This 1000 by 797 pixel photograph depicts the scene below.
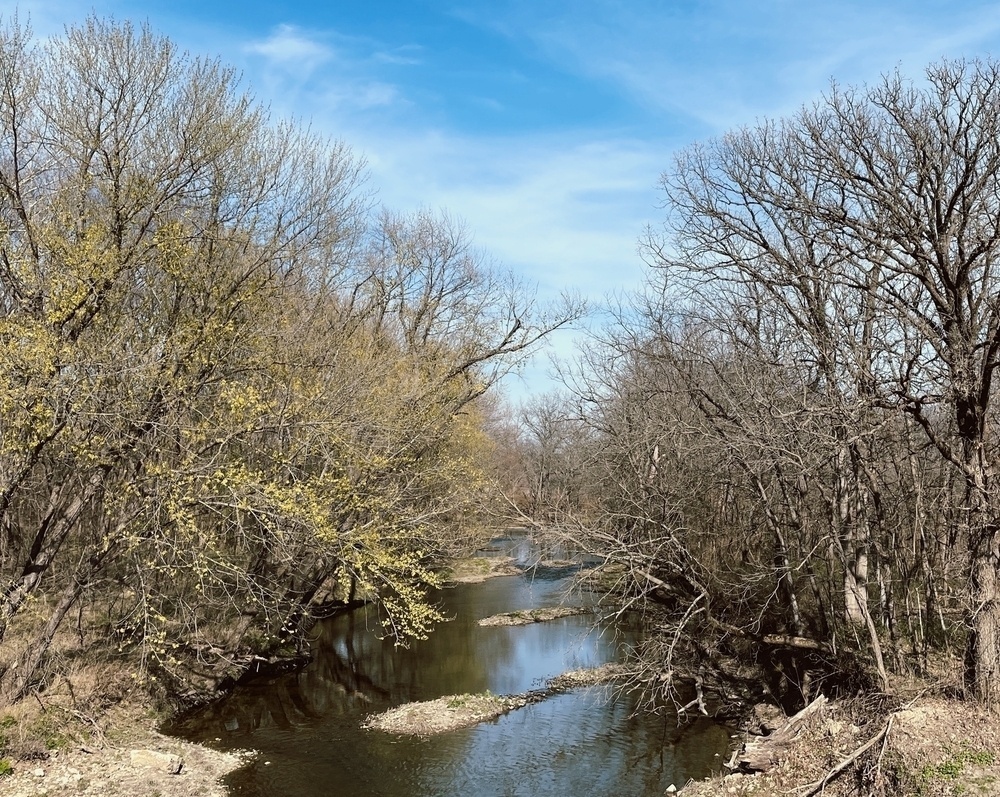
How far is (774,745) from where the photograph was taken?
10.2 metres

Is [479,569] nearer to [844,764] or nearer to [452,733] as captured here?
[452,733]

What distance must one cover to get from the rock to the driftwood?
7.59 m

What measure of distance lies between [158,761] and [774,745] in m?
8.33

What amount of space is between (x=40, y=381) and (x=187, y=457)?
2296mm

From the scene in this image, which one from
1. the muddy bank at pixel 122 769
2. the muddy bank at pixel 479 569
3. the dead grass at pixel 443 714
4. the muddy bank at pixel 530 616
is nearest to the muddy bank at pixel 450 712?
the dead grass at pixel 443 714

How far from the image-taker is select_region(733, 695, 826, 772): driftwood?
9906 mm

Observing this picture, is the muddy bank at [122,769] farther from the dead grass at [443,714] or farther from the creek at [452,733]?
the dead grass at [443,714]

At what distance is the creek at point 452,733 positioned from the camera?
1079cm

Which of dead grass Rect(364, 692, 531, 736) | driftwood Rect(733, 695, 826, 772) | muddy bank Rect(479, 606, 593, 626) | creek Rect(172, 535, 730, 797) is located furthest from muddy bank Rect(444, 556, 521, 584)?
driftwood Rect(733, 695, 826, 772)

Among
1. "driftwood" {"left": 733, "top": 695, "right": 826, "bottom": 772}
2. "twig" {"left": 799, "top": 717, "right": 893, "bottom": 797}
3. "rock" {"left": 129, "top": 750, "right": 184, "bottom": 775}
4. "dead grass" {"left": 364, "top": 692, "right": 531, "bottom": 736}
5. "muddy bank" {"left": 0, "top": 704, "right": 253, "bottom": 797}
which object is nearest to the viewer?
"twig" {"left": 799, "top": 717, "right": 893, "bottom": 797}

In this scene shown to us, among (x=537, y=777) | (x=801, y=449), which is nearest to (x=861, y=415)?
(x=801, y=449)

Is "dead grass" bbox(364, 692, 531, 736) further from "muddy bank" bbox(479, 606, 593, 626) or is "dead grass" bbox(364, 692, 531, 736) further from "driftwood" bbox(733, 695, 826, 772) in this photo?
"muddy bank" bbox(479, 606, 593, 626)

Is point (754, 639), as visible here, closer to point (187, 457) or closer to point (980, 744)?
point (980, 744)

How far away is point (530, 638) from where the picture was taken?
1966 cm
